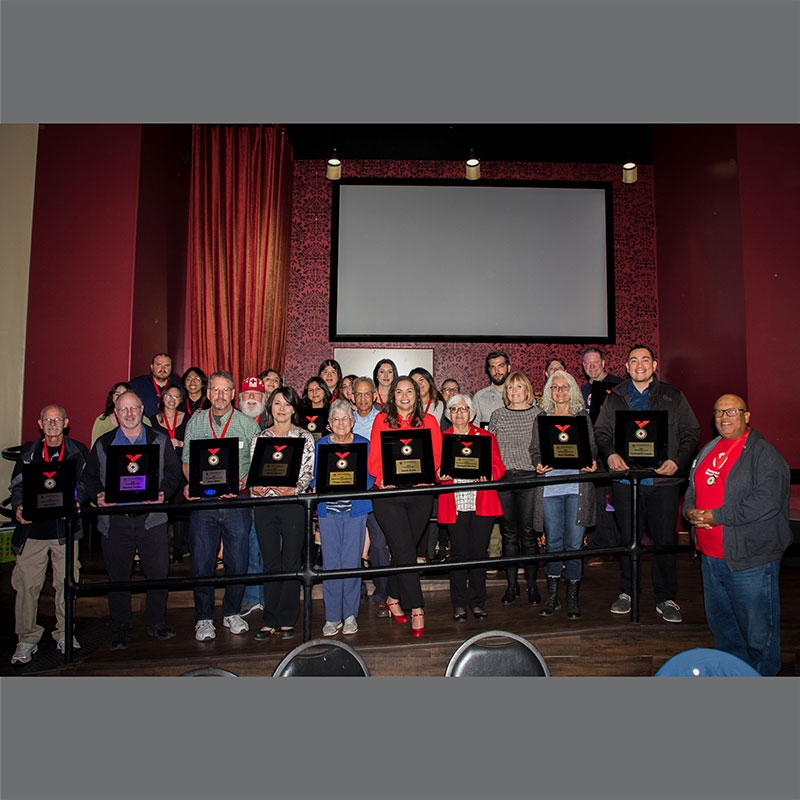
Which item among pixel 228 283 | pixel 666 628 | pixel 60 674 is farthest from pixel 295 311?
pixel 666 628

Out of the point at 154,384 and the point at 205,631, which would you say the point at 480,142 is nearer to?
the point at 154,384

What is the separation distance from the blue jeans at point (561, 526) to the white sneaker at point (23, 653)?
334cm

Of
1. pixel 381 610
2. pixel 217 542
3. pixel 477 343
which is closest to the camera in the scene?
pixel 217 542

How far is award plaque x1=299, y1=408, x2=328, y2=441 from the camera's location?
4.96 metres

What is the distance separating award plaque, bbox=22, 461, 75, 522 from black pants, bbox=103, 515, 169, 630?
407 mm

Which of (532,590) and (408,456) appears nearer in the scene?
(408,456)

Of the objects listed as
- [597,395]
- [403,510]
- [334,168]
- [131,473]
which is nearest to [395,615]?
[403,510]

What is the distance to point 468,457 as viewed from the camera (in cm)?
369

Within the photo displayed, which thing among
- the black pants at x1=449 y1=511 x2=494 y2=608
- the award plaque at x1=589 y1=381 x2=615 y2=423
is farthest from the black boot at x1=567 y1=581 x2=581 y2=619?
the award plaque at x1=589 y1=381 x2=615 y2=423

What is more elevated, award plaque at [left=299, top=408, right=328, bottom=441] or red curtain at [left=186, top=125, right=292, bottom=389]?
red curtain at [left=186, top=125, right=292, bottom=389]

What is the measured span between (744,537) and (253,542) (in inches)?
123

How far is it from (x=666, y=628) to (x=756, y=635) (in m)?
0.51

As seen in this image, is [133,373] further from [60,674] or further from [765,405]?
[765,405]

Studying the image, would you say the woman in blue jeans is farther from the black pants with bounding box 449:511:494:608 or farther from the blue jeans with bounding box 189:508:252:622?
the blue jeans with bounding box 189:508:252:622
